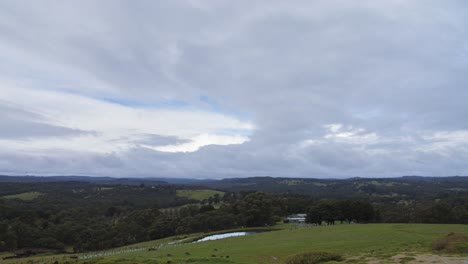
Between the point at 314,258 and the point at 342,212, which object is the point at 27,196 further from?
the point at 314,258

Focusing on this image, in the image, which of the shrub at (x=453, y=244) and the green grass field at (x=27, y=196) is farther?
the green grass field at (x=27, y=196)

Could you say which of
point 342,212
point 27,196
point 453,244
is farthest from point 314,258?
point 27,196

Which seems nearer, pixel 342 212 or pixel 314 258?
pixel 314 258

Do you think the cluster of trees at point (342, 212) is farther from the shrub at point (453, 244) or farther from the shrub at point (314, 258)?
the shrub at point (314, 258)

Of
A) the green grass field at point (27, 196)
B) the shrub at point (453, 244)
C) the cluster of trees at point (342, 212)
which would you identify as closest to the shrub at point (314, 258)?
the shrub at point (453, 244)

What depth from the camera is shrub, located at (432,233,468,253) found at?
25.1 meters

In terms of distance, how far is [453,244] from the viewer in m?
26.2

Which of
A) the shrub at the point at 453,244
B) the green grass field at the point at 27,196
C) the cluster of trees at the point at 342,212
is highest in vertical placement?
the shrub at the point at 453,244

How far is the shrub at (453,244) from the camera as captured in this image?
25111 mm

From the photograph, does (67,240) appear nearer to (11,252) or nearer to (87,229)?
(87,229)

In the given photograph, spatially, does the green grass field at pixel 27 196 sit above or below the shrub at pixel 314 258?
below

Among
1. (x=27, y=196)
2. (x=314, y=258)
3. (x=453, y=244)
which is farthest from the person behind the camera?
(x=27, y=196)

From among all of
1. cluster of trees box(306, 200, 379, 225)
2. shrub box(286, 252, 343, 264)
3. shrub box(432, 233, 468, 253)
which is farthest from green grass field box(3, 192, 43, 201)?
shrub box(432, 233, 468, 253)

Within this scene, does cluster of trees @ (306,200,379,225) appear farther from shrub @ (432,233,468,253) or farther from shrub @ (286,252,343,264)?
shrub @ (286,252,343,264)
